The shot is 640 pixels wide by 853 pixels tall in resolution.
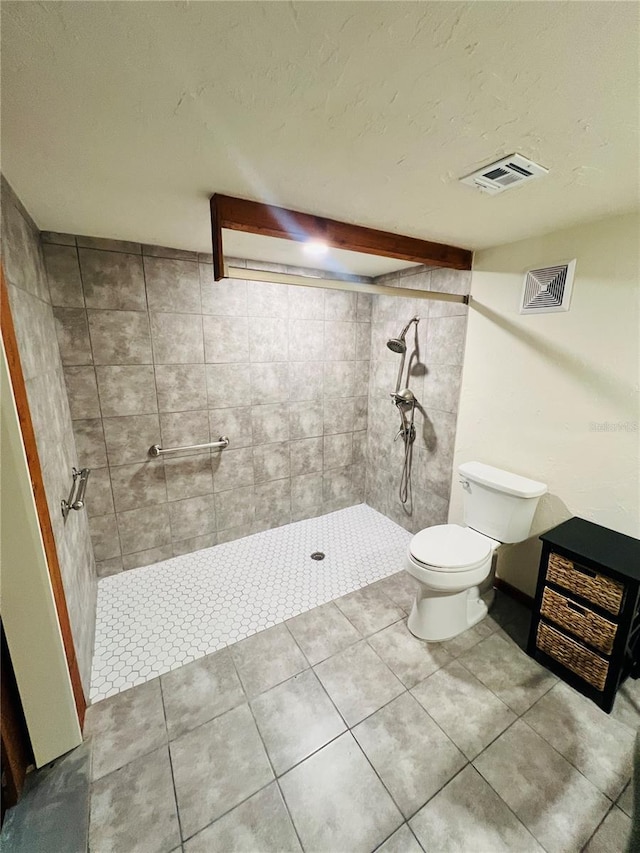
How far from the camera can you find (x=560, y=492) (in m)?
1.85

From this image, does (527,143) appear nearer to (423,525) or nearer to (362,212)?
(362,212)

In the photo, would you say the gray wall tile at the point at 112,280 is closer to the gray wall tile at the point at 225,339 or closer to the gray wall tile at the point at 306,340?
the gray wall tile at the point at 225,339

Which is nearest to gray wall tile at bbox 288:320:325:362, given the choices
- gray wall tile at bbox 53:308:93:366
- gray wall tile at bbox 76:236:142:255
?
gray wall tile at bbox 76:236:142:255

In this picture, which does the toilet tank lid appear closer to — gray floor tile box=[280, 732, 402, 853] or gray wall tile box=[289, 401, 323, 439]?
gray wall tile box=[289, 401, 323, 439]

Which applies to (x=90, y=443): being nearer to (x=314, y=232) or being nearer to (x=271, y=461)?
(x=271, y=461)

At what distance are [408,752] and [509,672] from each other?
2.17ft

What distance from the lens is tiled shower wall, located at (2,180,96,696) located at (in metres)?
1.28

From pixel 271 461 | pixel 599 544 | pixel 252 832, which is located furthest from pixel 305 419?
pixel 252 832

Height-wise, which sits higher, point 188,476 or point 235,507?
point 188,476

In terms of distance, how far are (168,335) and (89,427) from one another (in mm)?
742

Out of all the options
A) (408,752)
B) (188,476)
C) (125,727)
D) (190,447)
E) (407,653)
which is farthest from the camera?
(188,476)

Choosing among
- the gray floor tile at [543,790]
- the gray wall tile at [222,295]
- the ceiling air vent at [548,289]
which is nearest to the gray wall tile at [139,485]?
the gray wall tile at [222,295]

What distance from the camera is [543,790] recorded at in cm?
121

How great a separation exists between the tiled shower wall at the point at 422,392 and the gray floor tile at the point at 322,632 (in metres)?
1.07
